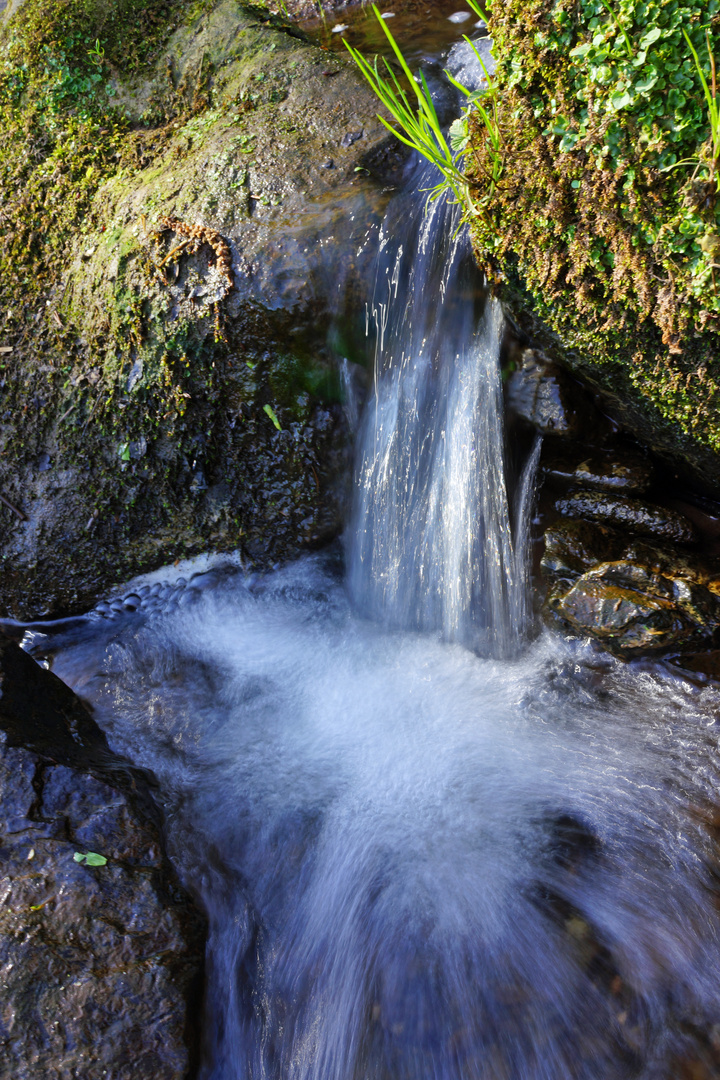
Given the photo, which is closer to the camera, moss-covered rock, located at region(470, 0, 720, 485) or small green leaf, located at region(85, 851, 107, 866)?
moss-covered rock, located at region(470, 0, 720, 485)

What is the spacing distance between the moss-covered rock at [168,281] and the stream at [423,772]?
0.36 m

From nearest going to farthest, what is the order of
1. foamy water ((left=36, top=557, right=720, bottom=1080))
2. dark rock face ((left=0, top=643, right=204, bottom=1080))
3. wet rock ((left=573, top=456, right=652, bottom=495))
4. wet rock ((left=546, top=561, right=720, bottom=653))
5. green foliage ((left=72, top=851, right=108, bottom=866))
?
1. dark rock face ((left=0, top=643, right=204, bottom=1080))
2. foamy water ((left=36, top=557, right=720, bottom=1080))
3. green foliage ((left=72, top=851, right=108, bottom=866))
4. wet rock ((left=546, top=561, right=720, bottom=653))
5. wet rock ((left=573, top=456, right=652, bottom=495))

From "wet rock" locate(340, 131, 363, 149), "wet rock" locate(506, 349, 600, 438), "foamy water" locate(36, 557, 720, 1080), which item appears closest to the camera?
"foamy water" locate(36, 557, 720, 1080)

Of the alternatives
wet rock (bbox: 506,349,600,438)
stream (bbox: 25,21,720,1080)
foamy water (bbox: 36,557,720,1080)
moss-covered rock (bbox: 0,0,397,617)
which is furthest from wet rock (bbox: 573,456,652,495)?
moss-covered rock (bbox: 0,0,397,617)

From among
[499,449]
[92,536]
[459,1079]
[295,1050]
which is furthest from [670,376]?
[92,536]

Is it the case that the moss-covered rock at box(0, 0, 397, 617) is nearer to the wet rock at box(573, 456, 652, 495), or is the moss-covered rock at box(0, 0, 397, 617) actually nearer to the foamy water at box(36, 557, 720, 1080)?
the foamy water at box(36, 557, 720, 1080)

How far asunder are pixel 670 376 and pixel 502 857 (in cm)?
234

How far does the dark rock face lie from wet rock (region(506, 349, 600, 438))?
290cm

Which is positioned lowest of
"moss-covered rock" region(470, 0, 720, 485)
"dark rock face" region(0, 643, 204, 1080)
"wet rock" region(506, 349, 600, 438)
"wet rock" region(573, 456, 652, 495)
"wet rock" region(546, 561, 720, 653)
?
"dark rock face" region(0, 643, 204, 1080)

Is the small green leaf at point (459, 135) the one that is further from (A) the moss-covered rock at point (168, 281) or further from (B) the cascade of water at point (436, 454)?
(A) the moss-covered rock at point (168, 281)

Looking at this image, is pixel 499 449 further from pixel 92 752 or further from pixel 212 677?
pixel 92 752

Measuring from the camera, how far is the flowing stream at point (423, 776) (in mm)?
2553

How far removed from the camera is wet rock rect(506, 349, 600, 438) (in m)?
3.59

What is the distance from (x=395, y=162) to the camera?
12.6 feet
